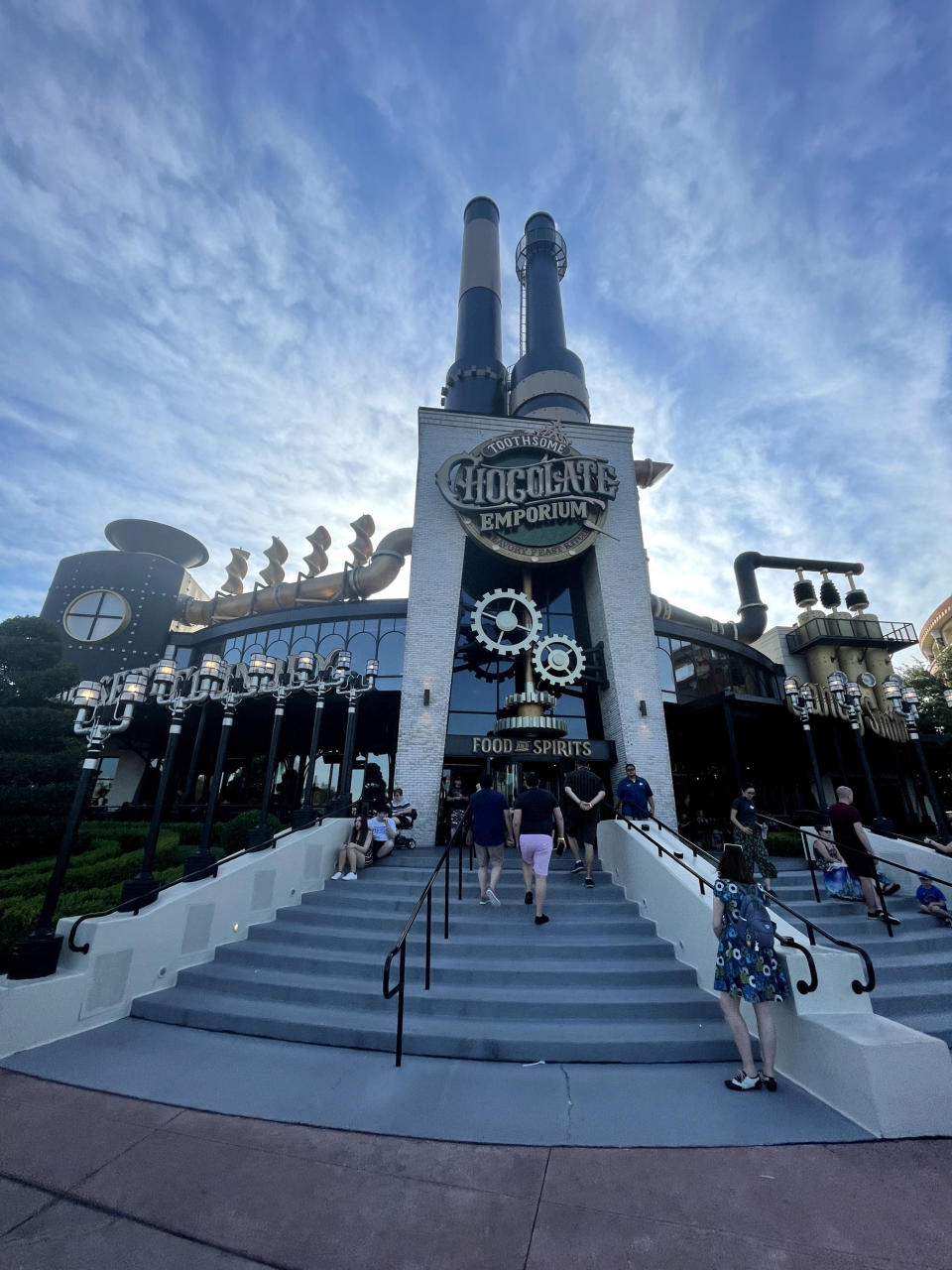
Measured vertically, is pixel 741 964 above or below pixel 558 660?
below

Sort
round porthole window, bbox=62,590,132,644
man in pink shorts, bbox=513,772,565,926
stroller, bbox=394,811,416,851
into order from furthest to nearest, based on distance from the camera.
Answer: round porthole window, bbox=62,590,132,644
stroller, bbox=394,811,416,851
man in pink shorts, bbox=513,772,565,926

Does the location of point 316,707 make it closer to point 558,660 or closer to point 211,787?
point 211,787

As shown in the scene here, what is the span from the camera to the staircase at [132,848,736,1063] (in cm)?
498

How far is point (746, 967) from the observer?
4.27 metres

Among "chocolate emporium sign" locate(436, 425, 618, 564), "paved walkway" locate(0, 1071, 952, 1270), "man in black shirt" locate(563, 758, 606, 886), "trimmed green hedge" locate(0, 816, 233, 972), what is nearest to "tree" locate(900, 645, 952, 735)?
"chocolate emporium sign" locate(436, 425, 618, 564)

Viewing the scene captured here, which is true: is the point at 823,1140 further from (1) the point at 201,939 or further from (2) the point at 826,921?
(1) the point at 201,939

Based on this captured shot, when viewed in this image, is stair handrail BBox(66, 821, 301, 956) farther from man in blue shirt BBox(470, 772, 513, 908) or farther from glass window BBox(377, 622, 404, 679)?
glass window BBox(377, 622, 404, 679)

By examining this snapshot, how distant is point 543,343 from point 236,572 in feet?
66.9

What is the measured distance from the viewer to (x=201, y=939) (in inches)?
276

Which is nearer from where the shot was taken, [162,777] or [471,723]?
[162,777]

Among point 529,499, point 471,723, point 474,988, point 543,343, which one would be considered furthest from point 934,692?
point 474,988

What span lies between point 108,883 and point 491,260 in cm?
3465

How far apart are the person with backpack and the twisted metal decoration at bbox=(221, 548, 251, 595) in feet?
91.7

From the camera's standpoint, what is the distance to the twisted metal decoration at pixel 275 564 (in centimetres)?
2725
